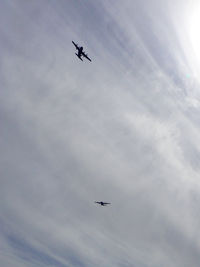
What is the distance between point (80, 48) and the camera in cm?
15875
